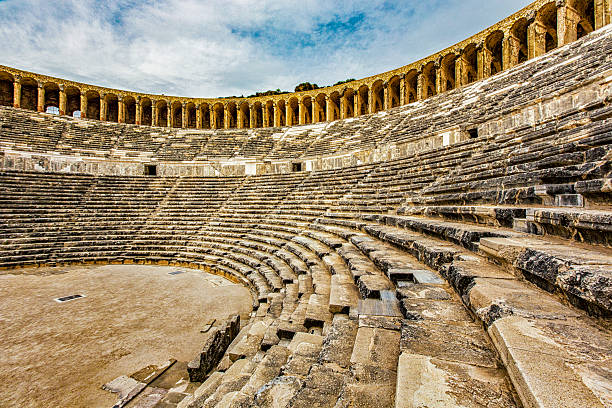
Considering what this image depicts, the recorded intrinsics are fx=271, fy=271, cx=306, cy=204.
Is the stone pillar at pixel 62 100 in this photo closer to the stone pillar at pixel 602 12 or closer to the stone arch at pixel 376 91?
the stone arch at pixel 376 91

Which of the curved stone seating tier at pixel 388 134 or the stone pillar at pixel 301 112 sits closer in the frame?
the curved stone seating tier at pixel 388 134

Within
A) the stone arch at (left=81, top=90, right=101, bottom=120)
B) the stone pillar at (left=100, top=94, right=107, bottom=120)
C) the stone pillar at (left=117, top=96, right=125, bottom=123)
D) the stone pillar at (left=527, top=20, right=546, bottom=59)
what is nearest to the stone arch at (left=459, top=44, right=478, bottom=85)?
the stone pillar at (left=527, top=20, right=546, bottom=59)

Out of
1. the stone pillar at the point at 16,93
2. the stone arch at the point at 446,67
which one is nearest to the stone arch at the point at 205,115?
the stone pillar at the point at 16,93

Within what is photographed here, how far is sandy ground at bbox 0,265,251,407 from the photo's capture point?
11.6 ft

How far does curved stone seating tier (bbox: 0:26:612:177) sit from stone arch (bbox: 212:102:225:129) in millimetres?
4312

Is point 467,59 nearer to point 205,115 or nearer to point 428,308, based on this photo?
point 428,308

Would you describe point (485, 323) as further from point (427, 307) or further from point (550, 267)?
point (550, 267)

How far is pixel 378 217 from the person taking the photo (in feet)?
23.1

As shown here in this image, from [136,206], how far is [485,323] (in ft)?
51.6

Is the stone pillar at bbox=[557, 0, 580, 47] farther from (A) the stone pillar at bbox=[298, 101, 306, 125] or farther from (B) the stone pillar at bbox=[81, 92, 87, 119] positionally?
(B) the stone pillar at bbox=[81, 92, 87, 119]

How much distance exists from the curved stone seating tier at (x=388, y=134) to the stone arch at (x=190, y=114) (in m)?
4.29

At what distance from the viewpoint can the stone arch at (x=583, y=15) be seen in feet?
44.6

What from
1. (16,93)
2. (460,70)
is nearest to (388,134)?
(460,70)

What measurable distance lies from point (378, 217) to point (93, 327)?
255 inches
